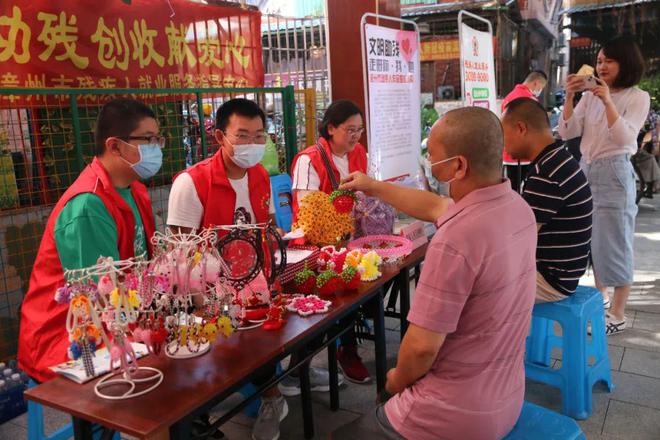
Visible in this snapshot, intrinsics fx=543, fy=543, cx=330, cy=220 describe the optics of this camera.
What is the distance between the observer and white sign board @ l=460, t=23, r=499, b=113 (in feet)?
15.4

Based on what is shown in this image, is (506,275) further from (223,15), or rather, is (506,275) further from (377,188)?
(223,15)

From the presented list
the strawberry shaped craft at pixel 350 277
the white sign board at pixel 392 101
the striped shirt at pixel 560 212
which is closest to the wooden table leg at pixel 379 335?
the strawberry shaped craft at pixel 350 277

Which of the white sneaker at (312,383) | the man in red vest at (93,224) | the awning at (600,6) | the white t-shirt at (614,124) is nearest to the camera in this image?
the man in red vest at (93,224)

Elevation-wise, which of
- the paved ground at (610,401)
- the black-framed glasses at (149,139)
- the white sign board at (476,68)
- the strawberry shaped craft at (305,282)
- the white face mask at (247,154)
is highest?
the white sign board at (476,68)

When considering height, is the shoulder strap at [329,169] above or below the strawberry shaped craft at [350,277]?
above

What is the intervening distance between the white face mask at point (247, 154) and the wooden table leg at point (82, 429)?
135 cm

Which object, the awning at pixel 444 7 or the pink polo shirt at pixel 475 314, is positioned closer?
the pink polo shirt at pixel 475 314

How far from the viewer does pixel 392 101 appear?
4277 millimetres

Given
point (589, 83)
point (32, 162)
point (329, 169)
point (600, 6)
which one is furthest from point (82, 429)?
point (600, 6)

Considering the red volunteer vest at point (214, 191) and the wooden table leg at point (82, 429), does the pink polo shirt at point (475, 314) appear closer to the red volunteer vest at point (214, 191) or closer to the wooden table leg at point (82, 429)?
the wooden table leg at point (82, 429)

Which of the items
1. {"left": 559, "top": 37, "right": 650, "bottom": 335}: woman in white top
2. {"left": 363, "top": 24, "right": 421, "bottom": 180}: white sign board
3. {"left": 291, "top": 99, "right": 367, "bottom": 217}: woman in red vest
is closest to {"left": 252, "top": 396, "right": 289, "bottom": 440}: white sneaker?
{"left": 291, "top": 99, "right": 367, "bottom": 217}: woman in red vest

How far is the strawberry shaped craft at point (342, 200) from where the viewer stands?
102 inches

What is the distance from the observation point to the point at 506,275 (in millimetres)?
1449

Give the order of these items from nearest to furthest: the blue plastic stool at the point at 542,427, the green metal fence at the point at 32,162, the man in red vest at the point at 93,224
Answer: the blue plastic stool at the point at 542,427, the man in red vest at the point at 93,224, the green metal fence at the point at 32,162
